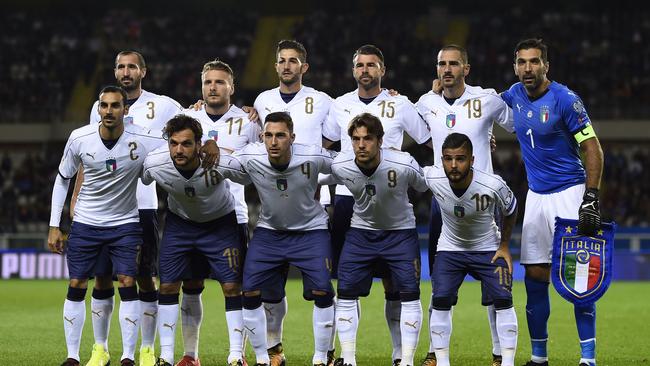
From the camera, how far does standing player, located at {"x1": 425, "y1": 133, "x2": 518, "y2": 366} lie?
7.07 m

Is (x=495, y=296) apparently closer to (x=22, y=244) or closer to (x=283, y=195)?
(x=283, y=195)

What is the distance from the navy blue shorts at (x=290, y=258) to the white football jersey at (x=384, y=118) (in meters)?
0.65

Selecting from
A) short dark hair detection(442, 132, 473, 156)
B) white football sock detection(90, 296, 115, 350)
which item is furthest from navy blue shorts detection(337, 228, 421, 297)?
white football sock detection(90, 296, 115, 350)

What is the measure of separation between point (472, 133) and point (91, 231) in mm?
2903

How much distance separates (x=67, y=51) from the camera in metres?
29.2

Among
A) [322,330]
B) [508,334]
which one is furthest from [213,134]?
[508,334]

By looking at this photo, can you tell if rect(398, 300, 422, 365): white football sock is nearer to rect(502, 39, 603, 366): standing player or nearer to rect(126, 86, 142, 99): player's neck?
rect(502, 39, 603, 366): standing player

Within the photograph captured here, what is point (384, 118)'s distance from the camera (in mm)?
7711

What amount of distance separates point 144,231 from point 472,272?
98.8 inches

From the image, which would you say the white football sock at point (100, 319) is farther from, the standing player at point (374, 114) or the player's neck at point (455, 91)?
the player's neck at point (455, 91)

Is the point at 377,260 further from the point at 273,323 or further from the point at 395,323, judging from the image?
the point at 273,323

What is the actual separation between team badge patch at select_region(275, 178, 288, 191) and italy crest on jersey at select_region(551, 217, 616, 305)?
1970 mm

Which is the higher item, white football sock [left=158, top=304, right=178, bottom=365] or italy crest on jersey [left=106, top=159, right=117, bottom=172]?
italy crest on jersey [left=106, top=159, right=117, bottom=172]

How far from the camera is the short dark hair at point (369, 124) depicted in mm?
7043
